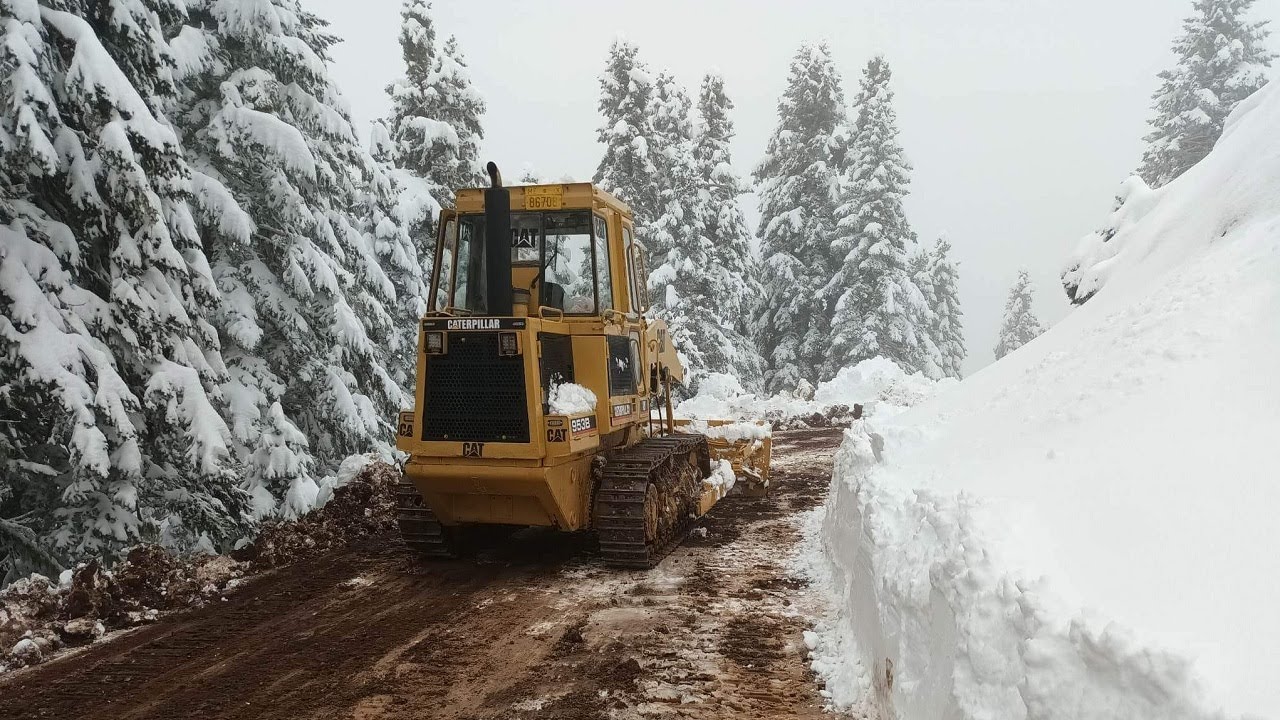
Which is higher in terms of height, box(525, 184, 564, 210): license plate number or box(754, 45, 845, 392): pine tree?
box(754, 45, 845, 392): pine tree

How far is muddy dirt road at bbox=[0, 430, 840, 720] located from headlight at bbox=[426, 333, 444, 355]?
223cm

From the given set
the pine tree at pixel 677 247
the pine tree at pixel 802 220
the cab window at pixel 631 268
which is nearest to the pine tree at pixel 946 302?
the pine tree at pixel 802 220

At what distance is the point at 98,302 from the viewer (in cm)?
777

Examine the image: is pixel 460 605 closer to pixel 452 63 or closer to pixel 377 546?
pixel 377 546

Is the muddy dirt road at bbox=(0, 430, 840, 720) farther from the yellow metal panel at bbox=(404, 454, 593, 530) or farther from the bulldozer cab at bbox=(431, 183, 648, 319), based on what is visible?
the bulldozer cab at bbox=(431, 183, 648, 319)

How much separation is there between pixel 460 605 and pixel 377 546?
276 centimetres

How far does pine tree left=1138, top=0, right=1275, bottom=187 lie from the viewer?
87.1 ft

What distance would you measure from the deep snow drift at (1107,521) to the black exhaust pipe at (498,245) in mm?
3629

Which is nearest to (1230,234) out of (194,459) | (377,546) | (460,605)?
(460,605)

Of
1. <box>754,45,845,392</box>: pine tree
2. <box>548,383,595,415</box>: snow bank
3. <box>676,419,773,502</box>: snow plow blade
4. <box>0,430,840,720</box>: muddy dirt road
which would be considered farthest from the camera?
<box>754,45,845,392</box>: pine tree

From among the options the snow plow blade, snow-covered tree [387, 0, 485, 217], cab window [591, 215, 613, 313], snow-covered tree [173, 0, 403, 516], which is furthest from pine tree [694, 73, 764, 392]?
cab window [591, 215, 613, 313]

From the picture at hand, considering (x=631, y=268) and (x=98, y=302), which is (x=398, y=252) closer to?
(x=98, y=302)

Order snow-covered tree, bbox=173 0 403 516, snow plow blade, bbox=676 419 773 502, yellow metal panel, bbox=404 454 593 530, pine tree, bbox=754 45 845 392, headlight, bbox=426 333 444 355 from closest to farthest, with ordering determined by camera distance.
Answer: yellow metal panel, bbox=404 454 593 530
headlight, bbox=426 333 444 355
snow-covered tree, bbox=173 0 403 516
snow plow blade, bbox=676 419 773 502
pine tree, bbox=754 45 845 392

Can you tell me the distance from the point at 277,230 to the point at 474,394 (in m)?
5.92
